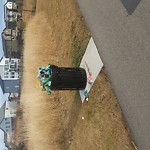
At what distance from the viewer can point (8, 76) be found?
33781 millimetres

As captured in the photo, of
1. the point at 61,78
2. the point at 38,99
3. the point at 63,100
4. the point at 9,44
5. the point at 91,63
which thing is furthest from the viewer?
the point at 9,44

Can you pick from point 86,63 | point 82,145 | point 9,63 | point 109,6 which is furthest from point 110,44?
point 9,63

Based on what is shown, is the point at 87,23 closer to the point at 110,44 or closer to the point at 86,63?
the point at 86,63

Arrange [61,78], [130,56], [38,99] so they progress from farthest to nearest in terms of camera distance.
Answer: [38,99] → [61,78] → [130,56]

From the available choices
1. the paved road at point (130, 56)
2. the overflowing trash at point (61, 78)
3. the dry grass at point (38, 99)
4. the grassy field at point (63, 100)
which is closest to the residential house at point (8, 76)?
the grassy field at point (63, 100)

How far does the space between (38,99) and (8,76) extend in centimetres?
2389

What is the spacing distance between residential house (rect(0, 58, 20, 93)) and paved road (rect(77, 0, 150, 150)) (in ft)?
84.3

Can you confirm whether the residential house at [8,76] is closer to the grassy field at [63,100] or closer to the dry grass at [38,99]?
the grassy field at [63,100]

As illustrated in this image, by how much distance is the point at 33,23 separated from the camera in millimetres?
12742

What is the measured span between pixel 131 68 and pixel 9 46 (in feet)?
80.5

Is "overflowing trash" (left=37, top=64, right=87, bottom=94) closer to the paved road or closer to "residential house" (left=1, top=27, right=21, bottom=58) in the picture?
the paved road

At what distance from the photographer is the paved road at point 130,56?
504 cm

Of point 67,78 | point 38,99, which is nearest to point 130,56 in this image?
point 67,78

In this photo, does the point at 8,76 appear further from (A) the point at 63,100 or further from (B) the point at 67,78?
(B) the point at 67,78
